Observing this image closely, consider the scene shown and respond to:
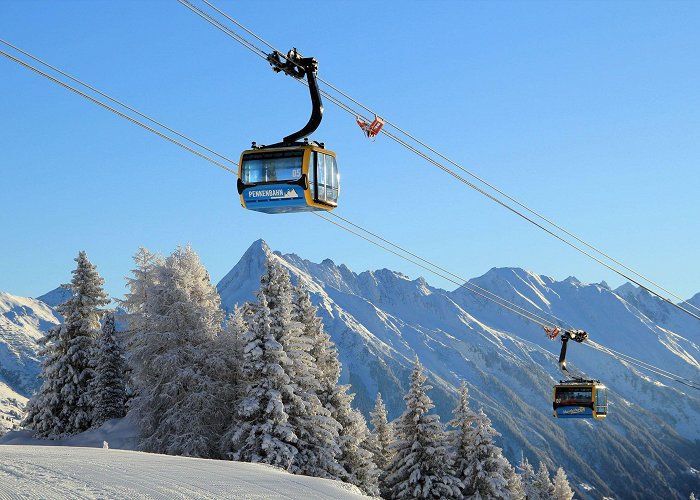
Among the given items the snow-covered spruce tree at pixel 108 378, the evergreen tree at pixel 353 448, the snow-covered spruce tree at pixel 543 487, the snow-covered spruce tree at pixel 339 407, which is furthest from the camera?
the snow-covered spruce tree at pixel 543 487

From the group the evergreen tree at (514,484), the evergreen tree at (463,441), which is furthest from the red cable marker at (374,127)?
the evergreen tree at (514,484)

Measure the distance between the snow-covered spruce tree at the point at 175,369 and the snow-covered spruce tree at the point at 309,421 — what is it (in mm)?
4352

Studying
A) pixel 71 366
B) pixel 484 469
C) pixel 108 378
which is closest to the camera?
pixel 484 469

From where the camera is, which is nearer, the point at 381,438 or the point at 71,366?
the point at 71,366

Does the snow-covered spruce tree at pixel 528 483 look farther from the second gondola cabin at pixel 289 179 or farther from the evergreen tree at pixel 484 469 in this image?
the second gondola cabin at pixel 289 179

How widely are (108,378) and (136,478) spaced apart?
99.0 ft

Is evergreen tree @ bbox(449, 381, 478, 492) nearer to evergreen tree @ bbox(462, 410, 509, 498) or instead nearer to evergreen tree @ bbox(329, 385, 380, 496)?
evergreen tree @ bbox(462, 410, 509, 498)

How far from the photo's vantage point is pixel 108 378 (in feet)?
165

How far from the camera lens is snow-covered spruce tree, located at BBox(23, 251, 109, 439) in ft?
166

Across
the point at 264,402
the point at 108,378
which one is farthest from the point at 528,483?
the point at 264,402

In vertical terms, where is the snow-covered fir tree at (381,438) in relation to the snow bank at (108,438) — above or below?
above

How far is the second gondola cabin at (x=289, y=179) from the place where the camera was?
2197cm

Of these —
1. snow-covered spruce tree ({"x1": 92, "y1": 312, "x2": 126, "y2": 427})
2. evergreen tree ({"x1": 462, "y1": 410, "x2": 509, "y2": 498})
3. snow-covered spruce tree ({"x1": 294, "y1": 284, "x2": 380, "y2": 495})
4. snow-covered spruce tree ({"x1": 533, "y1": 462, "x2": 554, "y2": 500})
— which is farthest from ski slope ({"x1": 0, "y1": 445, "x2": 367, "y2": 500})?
snow-covered spruce tree ({"x1": 533, "y1": 462, "x2": 554, "y2": 500})

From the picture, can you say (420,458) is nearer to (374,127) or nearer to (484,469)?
(484,469)
